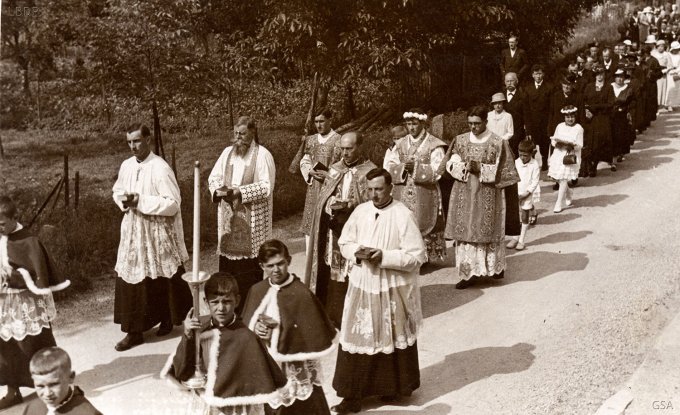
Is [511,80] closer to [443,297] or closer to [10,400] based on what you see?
[443,297]

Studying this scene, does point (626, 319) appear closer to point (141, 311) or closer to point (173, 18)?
point (141, 311)

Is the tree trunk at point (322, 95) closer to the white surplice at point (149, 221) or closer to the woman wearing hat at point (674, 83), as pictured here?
the white surplice at point (149, 221)

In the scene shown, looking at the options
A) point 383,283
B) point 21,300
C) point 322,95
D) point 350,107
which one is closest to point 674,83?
point 350,107

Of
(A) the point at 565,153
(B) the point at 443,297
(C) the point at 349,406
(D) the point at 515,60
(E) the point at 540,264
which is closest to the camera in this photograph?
(C) the point at 349,406

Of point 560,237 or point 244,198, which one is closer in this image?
point 244,198

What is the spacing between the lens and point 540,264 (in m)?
10.3

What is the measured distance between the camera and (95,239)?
1063 centimetres

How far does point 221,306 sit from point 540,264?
601 cm

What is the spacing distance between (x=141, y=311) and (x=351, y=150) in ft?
7.76

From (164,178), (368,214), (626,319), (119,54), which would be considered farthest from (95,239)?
(626,319)

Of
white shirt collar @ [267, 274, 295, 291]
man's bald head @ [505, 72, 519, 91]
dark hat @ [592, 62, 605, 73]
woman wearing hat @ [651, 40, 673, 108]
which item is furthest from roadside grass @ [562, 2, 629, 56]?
white shirt collar @ [267, 274, 295, 291]

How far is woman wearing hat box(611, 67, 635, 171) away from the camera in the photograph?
1496cm

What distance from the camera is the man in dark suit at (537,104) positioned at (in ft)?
47.0

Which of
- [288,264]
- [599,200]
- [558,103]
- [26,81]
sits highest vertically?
[26,81]
